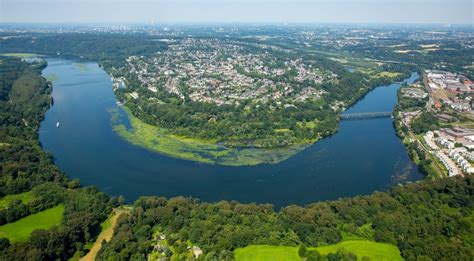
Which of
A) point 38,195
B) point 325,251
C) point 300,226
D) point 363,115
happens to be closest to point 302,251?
point 325,251

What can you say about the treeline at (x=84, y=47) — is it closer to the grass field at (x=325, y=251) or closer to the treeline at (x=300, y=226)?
the treeline at (x=300, y=226)

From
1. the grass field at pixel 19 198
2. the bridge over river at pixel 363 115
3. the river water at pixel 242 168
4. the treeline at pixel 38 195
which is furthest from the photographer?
the bridge over river at pixel 363 115

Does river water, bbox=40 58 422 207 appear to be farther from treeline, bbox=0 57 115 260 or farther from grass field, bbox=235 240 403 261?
grass field, bbox=235 240 403 261

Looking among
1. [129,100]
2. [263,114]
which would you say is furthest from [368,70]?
[129,100]

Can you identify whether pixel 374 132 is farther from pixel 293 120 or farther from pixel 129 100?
pixel 129 100

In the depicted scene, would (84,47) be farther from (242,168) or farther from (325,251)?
(325,251)

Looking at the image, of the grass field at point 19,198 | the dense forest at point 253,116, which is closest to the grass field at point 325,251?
the grass field at point 19,198

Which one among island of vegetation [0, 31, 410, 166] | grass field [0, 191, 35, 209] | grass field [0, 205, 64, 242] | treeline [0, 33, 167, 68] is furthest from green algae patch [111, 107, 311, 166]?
treeline [0, 33, 167, 68]
